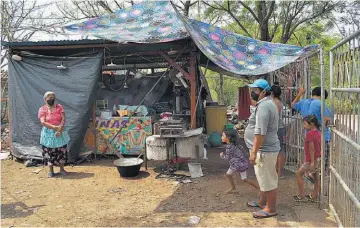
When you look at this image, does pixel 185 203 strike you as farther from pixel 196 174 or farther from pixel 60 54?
pixel 60 54

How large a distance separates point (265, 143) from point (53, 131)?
4334 millimetres

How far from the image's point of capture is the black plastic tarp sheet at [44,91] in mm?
7328

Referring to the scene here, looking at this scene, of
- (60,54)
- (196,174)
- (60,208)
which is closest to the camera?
(60,208)

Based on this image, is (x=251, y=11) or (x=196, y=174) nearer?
(x=196, y=174)

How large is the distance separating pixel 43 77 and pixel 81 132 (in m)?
1.67

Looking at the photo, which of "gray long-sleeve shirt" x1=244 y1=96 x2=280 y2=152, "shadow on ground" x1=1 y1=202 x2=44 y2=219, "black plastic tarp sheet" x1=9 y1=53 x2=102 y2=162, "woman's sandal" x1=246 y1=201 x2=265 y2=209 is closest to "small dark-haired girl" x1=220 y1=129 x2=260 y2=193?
"woman's sandal" x1=246 y1=201 x2=265 y2=209

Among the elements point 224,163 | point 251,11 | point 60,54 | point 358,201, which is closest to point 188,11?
point 251,11

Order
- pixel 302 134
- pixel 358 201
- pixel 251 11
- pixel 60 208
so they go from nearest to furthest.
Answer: pixel 358 201 → pixel 60 208 → pixel 302 134 → pixel 251 11

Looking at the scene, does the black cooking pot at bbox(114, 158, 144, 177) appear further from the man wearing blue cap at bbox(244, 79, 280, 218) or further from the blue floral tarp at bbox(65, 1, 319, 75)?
the man wearing blue cap at bbox(244, 79, 280, 218)

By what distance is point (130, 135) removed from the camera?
7656mm

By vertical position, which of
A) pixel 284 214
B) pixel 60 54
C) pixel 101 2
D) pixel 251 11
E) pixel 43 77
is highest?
pixel 101 2

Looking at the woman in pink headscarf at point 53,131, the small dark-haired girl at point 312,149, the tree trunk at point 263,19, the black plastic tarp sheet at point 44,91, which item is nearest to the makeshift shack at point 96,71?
the black plastic tarp sheet at point 44,91

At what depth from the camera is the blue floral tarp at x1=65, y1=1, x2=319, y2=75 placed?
5.78 metres

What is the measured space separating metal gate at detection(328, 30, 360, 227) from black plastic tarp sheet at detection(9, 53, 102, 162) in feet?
17.1
